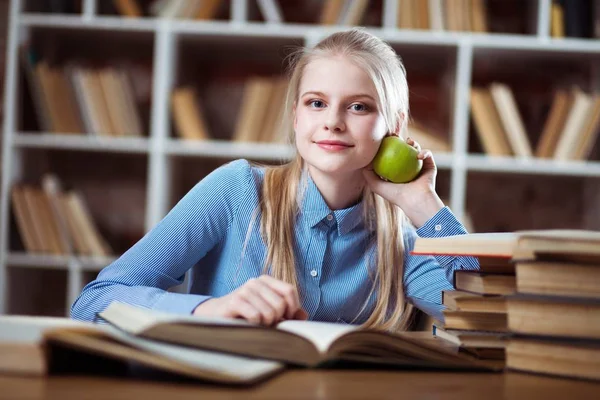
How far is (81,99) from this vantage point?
9.94ft

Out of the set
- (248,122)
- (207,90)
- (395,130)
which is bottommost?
(395,130)

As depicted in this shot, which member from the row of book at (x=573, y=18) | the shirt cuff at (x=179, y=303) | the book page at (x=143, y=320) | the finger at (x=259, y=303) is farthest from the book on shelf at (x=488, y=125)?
the book page at (x=143, y=320)

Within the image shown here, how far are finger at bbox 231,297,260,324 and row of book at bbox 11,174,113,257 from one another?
2.24 metres

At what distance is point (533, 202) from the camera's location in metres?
3.39

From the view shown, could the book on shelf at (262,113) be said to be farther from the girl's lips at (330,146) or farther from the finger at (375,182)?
the girl's lips at (330,146)

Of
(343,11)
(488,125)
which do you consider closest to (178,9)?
(343,11)

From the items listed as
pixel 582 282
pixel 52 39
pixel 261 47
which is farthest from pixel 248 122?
pixel 582 282

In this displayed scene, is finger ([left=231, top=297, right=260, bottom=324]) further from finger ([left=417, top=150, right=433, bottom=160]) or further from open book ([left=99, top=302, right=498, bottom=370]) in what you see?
finger ([left=417, top=150, right=433, bottom=160])

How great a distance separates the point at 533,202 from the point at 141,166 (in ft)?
5.67

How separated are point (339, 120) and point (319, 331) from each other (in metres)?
0.75

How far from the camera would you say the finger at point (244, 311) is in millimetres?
898

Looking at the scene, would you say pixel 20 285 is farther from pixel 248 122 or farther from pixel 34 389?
pixel 34 389

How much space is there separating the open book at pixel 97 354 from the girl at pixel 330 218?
676 mm

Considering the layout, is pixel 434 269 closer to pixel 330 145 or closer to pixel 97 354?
pixel 330 145
